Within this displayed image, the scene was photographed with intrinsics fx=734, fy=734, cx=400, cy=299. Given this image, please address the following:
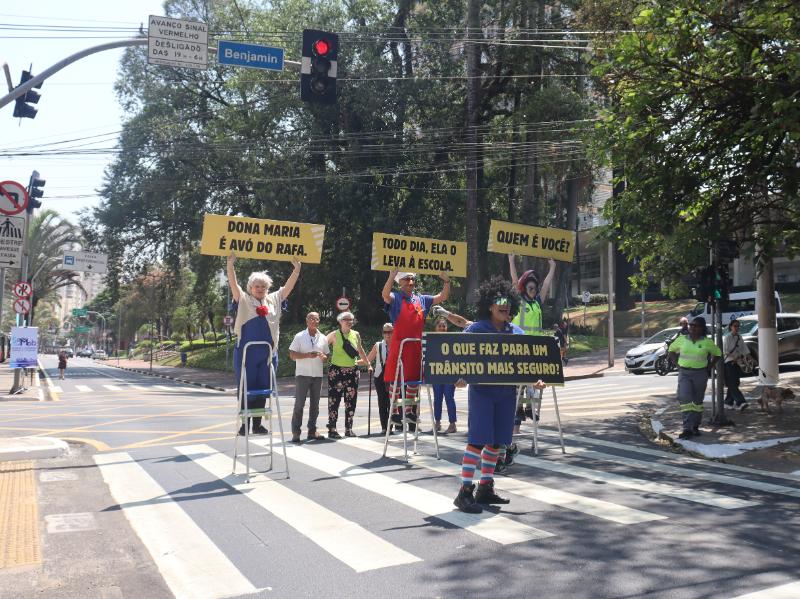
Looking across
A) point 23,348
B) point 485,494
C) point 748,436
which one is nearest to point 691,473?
point 748,436

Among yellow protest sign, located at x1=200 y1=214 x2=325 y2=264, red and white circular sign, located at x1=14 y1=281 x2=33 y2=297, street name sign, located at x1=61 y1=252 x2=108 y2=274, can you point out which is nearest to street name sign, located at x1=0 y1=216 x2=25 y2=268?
red and white circular sign, located at x1=14 y1=281 x2=33 y2=297

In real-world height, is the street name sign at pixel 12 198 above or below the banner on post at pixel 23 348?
above

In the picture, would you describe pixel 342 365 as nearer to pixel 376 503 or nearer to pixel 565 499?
pixel 376 503

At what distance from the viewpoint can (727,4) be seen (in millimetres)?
11352

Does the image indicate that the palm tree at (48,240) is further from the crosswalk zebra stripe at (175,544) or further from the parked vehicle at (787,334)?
the crosswalk zebra stripe at (175,544)

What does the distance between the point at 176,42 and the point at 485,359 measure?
8780 millimetres

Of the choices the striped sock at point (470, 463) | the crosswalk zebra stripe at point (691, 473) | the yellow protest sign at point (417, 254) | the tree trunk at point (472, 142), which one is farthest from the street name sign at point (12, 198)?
the tree trunk at point (472, 142)

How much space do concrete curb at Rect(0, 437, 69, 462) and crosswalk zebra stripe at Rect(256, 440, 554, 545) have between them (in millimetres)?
3109

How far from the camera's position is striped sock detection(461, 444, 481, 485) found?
637cm

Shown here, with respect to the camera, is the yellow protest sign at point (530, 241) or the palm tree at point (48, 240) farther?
the palm tree at point (48, 240)

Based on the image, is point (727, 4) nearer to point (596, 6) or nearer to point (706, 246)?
point (706, 246)

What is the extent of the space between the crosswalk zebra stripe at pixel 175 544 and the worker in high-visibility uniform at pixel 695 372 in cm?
746

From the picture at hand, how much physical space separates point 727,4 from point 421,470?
864 centimetres

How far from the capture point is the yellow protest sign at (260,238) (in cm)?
929
